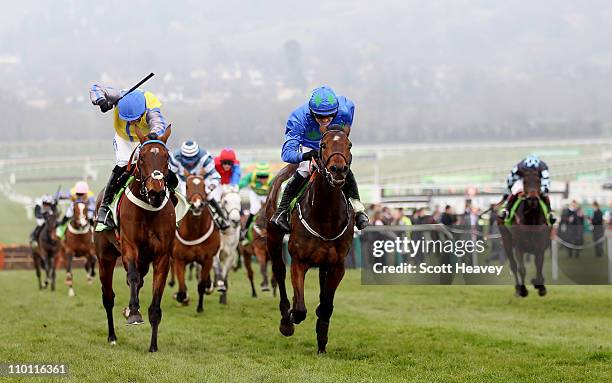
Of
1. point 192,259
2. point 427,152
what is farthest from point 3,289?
point 427,152

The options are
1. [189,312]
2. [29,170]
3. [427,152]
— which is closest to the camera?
[189,312]

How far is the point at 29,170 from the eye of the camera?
81.6 metres

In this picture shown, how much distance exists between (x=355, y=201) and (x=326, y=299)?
37.0 inches

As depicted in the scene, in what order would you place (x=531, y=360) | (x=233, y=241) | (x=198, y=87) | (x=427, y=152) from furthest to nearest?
(x=198, y=87), (x=427, y=152), (x=233, y=241), (x=531, y=360)

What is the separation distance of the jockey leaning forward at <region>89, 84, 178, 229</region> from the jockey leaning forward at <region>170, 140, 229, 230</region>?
305cm

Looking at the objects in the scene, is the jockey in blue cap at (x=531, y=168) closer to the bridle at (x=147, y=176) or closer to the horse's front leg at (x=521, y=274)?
the horse's front leg at (x=521, y=274)

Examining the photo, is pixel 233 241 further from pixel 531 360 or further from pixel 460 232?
pixel 531 360

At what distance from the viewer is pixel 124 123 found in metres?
11.4

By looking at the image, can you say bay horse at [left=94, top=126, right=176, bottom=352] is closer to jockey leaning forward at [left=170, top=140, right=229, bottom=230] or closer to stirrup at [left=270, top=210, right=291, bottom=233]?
stirrup at [left=270, top=210, right=291, bottom=233]

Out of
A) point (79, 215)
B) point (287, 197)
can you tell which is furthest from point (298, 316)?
point (79, 215)

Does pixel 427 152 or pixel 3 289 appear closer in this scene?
pixel 3 289

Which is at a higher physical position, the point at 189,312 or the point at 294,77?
the point at 294,77

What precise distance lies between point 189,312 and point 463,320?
363 cm

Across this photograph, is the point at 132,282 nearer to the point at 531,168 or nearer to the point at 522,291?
the point at 531,168
